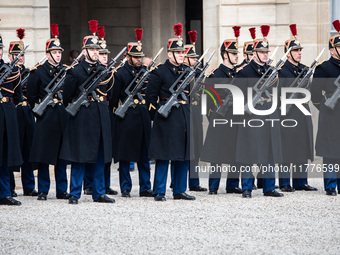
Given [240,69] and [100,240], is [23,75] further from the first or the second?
[100,240]

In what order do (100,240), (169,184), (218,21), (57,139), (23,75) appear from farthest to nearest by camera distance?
1. (218,21)
2. (169,184)
3. (23,75)
4. (57,139)
5. (100,240)

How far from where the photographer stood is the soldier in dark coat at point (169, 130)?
34.8ft

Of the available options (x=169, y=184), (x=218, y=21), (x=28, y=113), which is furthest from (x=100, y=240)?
(x=218, y=21)

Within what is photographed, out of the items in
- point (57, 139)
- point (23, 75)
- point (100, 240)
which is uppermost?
point (23, 75)

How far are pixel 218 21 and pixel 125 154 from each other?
5014 millimetres

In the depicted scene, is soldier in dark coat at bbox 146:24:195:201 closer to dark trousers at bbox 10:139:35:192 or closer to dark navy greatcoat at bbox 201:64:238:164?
dark navy greatcoat at bbox 201:64:238:164

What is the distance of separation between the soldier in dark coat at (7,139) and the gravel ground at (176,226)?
275mm

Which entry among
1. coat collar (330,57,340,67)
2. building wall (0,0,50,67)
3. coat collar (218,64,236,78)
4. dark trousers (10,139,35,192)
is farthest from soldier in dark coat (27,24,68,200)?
building wall (0,0,50,67)

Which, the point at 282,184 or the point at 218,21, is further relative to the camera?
the point at 218,21

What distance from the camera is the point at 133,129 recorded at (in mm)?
11281

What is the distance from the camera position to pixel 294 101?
11.3m

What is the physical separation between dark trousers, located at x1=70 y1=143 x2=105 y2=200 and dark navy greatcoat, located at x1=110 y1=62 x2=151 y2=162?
2.39 feet

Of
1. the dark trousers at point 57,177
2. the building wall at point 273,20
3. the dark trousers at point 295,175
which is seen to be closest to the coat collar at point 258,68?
the dark trousers at point 295,175

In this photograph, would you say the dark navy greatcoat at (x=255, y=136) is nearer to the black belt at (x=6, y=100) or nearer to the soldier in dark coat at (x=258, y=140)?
the soldier in dark coat at (x=258, y=140)
